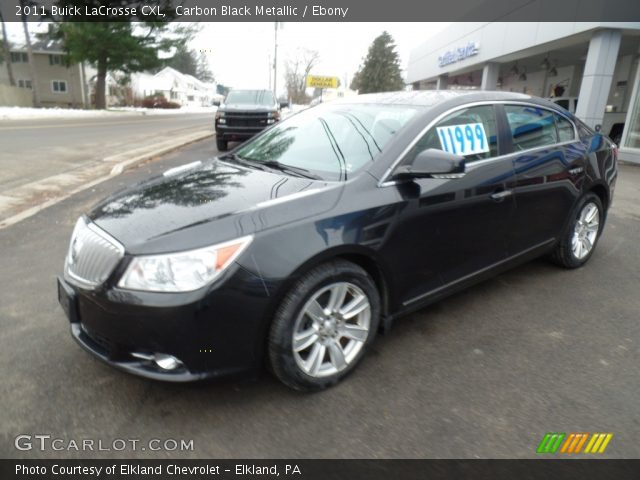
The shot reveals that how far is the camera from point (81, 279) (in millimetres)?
2309

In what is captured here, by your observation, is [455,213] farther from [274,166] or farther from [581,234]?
[581,234]

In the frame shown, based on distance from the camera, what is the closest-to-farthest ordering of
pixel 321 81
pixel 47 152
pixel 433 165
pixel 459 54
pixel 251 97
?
1. pixel 433 165
2. pixel 47 152
3. pixel 251 97
4. pixel 459 54
5. pixel 321 81

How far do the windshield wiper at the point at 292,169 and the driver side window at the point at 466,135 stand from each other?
628mm

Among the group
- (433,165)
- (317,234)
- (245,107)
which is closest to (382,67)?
(245,107)

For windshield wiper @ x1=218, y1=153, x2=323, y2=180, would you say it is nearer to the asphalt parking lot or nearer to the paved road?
the asphalt parking lot

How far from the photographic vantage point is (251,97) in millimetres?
13875

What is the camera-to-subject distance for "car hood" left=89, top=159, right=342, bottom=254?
217 cm

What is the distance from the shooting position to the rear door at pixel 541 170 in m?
3.45

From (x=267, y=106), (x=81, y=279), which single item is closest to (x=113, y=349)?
(x=81, y=279)

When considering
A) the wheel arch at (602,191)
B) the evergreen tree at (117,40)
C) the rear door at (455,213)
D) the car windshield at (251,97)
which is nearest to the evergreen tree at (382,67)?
the evergreen tree at (117,40)

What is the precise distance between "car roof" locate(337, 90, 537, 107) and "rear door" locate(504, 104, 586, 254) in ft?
0.49

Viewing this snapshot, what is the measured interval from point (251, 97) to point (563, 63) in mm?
15117

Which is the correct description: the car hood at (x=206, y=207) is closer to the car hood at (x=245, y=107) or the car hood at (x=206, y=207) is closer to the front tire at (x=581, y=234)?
the front tire at (x=581, y=234)

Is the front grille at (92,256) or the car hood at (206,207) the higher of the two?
the car hood at (206,207)
